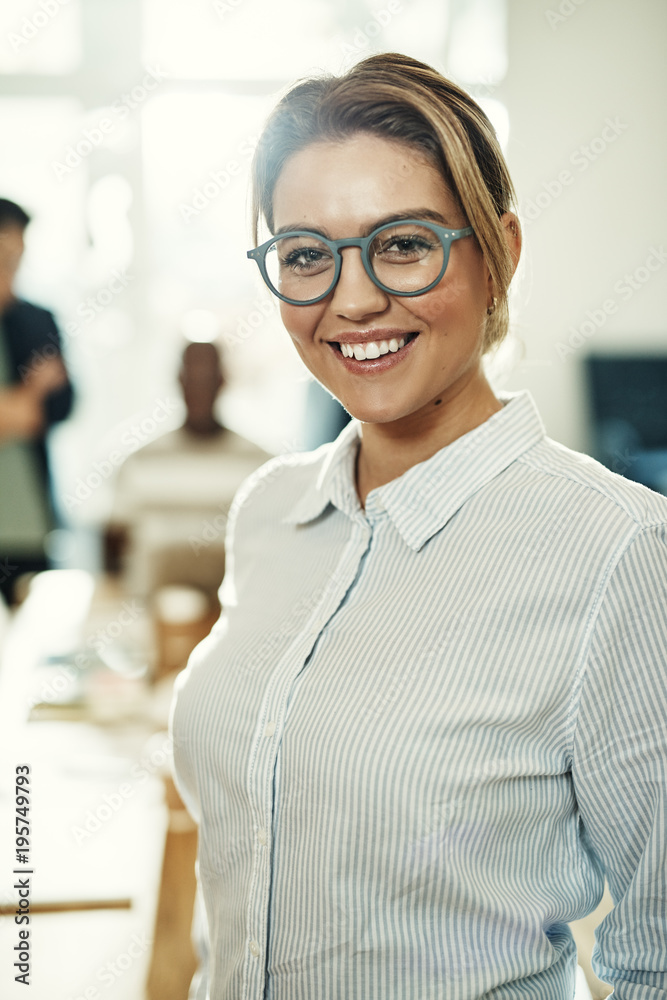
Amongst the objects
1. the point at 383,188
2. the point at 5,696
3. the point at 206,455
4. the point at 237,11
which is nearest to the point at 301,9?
the point at 237,11

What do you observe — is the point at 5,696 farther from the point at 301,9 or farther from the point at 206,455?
the point at 301,9

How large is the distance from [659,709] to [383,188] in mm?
600

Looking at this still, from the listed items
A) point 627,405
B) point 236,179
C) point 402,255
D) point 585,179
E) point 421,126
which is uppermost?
point 585,179

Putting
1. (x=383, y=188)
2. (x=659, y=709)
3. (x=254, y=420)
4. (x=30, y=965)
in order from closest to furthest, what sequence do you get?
(x=659, y=709), (x=383, y=188), (x=30, y=965), (x=254, y=420)

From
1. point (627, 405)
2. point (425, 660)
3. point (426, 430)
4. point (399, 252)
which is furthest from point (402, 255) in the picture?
point (627, 405)

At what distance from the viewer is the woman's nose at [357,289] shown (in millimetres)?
946

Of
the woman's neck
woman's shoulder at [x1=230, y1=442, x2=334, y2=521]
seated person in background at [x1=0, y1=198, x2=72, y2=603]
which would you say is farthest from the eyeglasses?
seated person in background at [x1=0, y1=198, x2=72, y2=603]

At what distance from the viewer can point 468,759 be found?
0.83 meters

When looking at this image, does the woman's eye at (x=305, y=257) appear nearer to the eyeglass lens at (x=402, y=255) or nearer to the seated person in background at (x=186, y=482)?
the eyeglass lens at (x=402, y=255)

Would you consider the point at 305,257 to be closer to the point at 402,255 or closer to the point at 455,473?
the point at 402,255

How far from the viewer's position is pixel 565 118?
5.05 meters

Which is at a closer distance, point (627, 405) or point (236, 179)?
point (627, 405)

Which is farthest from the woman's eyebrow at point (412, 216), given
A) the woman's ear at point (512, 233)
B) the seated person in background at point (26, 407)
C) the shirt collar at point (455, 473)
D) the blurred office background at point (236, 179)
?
the blurred office background at point (236, 179)

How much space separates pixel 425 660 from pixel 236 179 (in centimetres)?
→ 494
